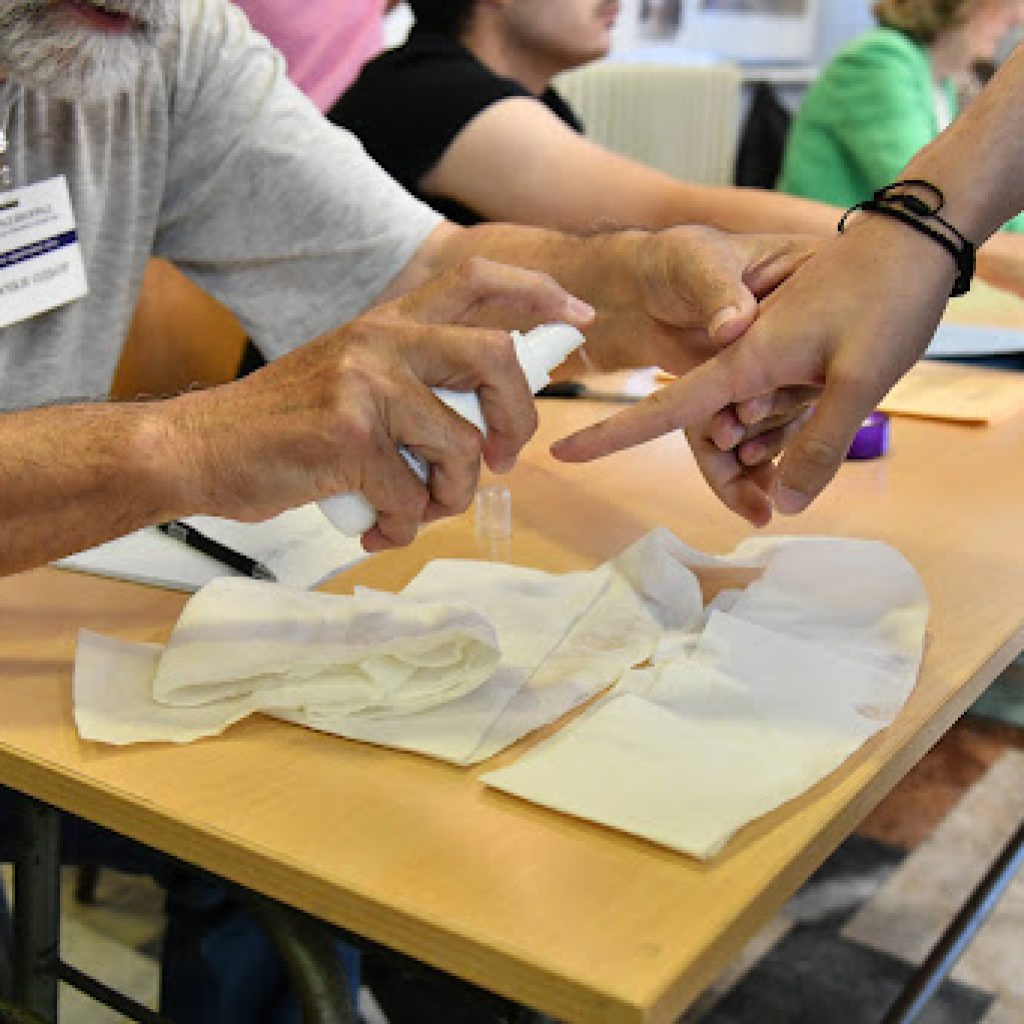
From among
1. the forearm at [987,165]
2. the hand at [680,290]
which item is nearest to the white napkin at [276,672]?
the hand at [680,290]

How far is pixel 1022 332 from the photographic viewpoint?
179 centimetres

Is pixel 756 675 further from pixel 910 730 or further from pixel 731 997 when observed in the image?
pixel 731 997

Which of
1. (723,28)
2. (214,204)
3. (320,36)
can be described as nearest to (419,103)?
(320,36)

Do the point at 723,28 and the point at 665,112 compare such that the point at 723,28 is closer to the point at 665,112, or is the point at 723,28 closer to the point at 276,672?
the point at 665,112

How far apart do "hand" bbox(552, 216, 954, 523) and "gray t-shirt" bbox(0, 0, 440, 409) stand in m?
0.60

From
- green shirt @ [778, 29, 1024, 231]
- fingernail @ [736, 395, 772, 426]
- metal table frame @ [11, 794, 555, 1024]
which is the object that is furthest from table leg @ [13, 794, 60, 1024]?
green shirt @ [778, 29, 1024, 231]

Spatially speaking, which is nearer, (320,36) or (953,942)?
(953,942)

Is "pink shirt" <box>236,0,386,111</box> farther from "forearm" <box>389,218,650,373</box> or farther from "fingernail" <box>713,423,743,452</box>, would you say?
"fingernail" <box>713,423,743,452</box>

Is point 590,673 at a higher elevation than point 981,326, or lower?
higher

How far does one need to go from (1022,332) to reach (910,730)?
1.15m

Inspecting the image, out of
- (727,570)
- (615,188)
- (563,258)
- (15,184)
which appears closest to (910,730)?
(727,570)

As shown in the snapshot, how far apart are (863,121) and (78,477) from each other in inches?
90.9

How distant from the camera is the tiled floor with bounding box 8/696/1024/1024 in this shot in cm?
175

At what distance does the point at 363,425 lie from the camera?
829 millimetres
